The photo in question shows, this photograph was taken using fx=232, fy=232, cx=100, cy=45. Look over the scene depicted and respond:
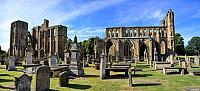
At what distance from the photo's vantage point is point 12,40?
245ft

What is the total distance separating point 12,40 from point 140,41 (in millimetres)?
40552

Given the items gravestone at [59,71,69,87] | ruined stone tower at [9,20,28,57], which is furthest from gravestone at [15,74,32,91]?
ruined stone tower at [9,20,28,57]

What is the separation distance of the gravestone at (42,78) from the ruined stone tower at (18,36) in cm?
6326

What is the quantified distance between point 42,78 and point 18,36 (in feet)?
217

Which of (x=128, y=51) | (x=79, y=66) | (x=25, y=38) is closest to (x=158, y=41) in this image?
(x=128, y=51)

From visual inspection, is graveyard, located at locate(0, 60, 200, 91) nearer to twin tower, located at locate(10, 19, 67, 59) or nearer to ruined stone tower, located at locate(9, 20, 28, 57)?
twin tower, located at locate(10, 19, 67, 59)

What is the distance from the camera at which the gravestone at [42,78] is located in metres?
11.1

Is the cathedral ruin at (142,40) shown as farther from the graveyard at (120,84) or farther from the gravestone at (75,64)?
the graveyard at (120,84)

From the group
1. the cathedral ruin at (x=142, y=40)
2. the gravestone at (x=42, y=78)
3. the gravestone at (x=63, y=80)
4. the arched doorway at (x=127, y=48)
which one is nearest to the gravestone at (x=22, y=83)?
the gravestone at (x=42, y=78)

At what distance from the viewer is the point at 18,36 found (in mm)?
73438

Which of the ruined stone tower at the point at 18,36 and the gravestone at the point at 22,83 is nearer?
the gravestone at the point at 22,83

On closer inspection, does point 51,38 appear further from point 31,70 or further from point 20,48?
point 31,70

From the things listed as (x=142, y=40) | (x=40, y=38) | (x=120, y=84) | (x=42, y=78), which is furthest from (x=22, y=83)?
(x=40, y=38)

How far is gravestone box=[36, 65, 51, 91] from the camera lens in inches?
438
